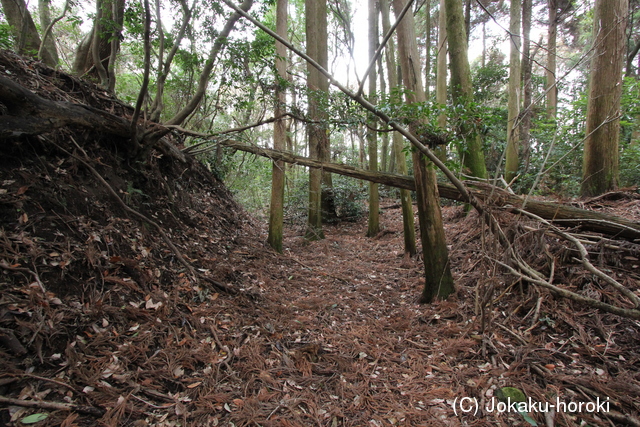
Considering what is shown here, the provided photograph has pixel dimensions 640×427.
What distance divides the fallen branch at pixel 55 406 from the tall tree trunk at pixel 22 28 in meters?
5.96

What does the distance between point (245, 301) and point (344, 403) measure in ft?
5.83

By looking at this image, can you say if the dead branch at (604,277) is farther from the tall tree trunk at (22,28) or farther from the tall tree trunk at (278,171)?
the tall tree trunk at (22,28)

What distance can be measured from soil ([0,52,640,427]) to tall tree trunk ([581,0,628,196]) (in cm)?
72

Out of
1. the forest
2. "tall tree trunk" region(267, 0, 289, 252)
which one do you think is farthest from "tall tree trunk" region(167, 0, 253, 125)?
"tall tree trunk" region(267, 0, 289, 252)

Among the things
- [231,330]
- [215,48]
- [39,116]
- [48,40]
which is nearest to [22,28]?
[48,40]

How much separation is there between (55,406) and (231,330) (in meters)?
1.45

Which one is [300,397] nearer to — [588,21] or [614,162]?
[614,162]

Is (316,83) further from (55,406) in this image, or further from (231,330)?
(55,406)

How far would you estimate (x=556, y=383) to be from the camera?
7.48 ft

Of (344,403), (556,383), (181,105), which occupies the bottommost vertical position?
(344,403)

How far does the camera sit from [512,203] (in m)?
4.28

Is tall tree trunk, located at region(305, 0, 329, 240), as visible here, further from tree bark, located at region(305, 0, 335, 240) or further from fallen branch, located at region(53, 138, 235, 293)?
fallen branch, located at region(53, 138, 235, 293)

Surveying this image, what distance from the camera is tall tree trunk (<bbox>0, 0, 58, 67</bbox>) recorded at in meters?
5.33

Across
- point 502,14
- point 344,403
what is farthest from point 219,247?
point 502,14
